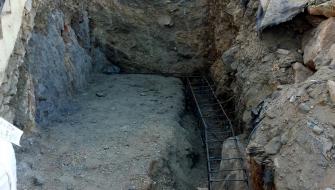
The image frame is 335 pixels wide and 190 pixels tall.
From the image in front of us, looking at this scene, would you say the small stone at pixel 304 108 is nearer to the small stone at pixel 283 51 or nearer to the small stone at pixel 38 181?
the small stone at pixel 283 51

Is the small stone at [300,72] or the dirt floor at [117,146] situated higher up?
the small stone at [300,72]

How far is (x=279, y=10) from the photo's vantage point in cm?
668

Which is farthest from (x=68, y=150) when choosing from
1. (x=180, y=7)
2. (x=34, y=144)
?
(x=180, y=7)

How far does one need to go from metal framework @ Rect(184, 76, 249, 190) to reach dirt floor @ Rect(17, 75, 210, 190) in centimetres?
27

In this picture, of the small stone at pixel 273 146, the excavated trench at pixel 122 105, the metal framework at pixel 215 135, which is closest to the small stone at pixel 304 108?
the small stone at pixel 273 146

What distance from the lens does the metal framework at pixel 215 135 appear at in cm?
654

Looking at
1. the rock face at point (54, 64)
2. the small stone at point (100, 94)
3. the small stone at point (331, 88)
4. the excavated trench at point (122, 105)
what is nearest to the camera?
the small stone at point (331, 88)

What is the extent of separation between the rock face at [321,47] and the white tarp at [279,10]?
0.41 m

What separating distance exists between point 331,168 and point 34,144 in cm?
407

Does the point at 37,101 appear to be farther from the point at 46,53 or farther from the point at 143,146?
the point at 143,146

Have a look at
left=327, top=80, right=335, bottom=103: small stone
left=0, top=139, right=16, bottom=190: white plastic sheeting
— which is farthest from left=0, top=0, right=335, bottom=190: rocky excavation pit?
left=0, top=139, right=16, bottom=190: white plastic sheeting

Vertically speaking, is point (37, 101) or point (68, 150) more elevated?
point (37, 101)

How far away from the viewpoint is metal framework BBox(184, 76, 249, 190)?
654cm

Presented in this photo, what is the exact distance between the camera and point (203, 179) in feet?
24.6
